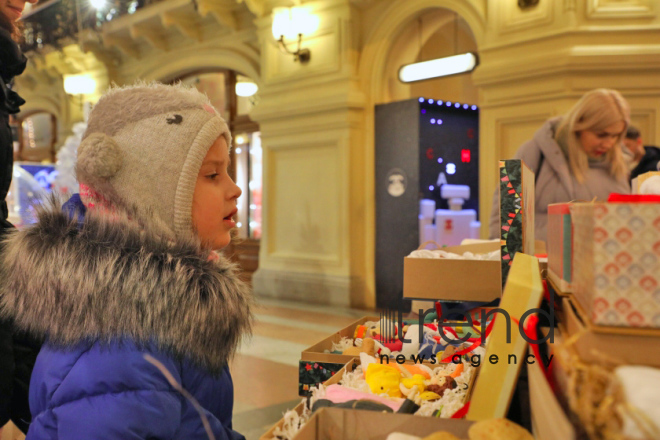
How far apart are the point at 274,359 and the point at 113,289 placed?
3.10 meters

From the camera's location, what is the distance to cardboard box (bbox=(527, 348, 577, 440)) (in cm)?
43

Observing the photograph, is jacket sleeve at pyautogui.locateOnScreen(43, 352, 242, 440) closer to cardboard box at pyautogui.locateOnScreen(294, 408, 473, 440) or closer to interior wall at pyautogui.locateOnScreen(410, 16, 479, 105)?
cardboard box at pyautogui.locateOnScreen(294, 408, 473, 440)

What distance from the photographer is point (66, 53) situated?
904cm

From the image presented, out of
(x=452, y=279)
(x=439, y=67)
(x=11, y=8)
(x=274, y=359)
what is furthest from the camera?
(x=439, y=67)

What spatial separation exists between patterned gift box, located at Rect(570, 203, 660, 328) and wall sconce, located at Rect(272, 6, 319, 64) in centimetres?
579

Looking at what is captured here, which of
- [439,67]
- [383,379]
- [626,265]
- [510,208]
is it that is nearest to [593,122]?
[510,208]

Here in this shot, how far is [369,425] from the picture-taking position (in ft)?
1.97

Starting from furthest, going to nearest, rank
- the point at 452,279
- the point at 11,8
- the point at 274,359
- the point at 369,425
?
the point at 274,359 < the point at 11,8 < the point at 452,279 < the point at 369,425

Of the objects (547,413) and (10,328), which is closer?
(547,413)

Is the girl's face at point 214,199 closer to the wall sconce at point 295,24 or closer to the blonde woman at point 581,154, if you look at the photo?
the blonde woman at point 581,154

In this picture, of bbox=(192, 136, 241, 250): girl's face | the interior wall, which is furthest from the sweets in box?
the interior wall

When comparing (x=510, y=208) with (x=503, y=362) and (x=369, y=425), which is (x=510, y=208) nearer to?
(x=503, y=362)

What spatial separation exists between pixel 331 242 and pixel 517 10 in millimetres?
3017

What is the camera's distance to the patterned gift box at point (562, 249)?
68 cm
